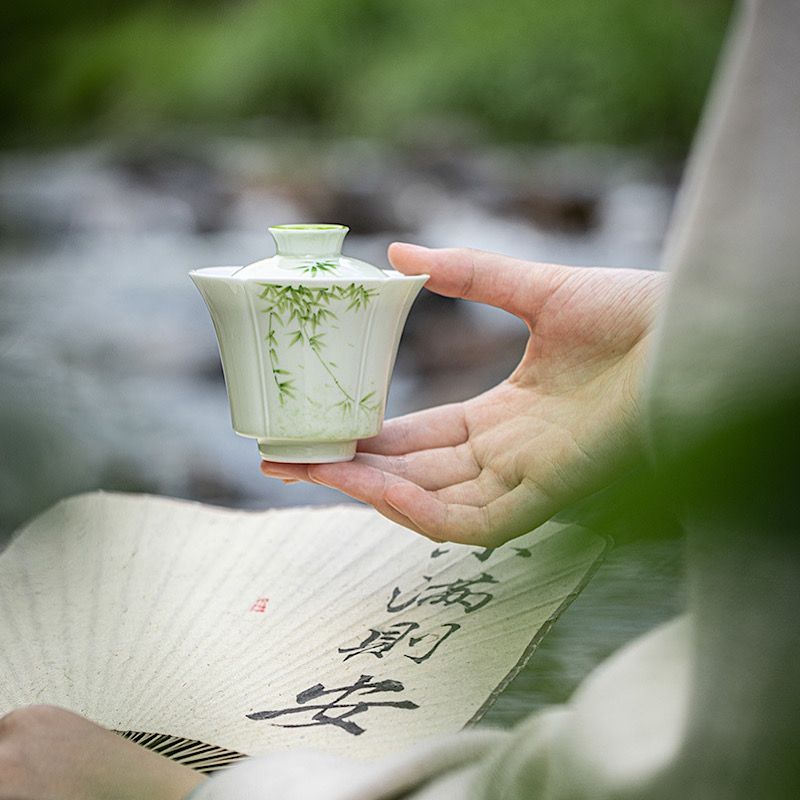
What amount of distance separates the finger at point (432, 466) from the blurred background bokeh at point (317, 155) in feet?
5.53

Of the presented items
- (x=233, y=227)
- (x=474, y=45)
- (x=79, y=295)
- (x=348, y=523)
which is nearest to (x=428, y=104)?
(x=474, y=45)

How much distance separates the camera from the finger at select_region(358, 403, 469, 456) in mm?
1358

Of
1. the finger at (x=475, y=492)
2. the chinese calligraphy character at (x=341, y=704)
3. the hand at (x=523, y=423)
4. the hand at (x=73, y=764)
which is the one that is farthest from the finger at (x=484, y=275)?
the hand at (x=73, y=764)

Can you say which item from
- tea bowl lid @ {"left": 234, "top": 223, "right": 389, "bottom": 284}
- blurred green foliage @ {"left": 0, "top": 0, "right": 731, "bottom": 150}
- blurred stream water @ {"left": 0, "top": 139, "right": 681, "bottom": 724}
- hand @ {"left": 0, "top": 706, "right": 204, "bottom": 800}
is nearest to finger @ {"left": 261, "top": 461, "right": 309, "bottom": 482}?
tea bowl lid @ {"left": 234, "top": 223, "right": 389, "bottom": 284}

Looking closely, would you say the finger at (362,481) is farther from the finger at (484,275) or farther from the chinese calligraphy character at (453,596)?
the finger at (484,275)

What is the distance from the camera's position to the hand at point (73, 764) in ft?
2.49

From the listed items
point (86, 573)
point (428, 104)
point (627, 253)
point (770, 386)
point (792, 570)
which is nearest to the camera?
point (770, 386)

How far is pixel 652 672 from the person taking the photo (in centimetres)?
55

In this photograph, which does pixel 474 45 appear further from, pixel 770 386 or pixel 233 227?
pixel 770 386

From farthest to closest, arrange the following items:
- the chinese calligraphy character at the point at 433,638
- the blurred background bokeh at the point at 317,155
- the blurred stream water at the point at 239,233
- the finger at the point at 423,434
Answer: the blurred background bokeh at the point at 317,155
the blurred stream water at the point at 239,233
the finger at the point at 423,434
the chinese calligraphy character at the point at 433,638

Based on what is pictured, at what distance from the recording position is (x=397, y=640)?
3.77ft

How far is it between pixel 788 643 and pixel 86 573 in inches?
39.8

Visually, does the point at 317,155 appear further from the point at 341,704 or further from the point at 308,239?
the point at 341,704

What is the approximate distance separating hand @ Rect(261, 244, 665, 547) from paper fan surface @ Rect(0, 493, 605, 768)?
93 millimetres
